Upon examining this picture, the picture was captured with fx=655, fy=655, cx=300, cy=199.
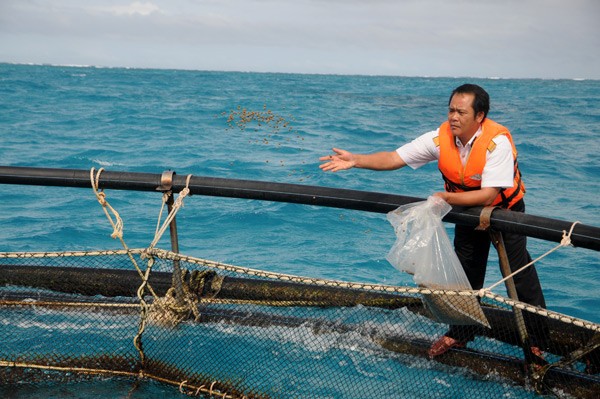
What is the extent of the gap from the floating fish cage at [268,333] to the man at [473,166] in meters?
0.15

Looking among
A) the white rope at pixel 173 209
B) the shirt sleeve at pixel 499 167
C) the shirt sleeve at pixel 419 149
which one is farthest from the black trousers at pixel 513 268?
the white rope at pixel 173 209

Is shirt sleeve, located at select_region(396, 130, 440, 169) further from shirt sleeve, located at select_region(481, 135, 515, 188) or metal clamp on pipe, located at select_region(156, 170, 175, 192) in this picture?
metal clamp on pipe, located at select_region(156, 170, 175, 192)

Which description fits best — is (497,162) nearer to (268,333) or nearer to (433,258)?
(433,258)

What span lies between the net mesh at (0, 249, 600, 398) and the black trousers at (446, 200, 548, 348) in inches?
0.9

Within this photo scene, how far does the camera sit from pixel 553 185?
46.4 feet

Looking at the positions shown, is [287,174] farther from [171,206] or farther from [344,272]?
[171,206]

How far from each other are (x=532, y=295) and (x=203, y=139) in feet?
60.3

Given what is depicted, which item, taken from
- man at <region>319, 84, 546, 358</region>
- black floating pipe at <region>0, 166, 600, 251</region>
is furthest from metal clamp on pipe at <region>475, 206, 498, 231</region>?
man at <region>319, 84, 546, 358</region>

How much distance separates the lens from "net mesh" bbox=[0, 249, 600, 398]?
11.4ft

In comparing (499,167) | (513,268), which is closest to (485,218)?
(499,167)

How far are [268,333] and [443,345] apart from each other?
Answer: 101 cm

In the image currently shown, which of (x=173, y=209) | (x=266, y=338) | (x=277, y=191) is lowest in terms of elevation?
(x=266, y=338)

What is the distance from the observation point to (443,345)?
12.1 feet

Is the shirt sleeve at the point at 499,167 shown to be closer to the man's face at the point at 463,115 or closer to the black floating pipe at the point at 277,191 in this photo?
the man's face at the point at 463,115
